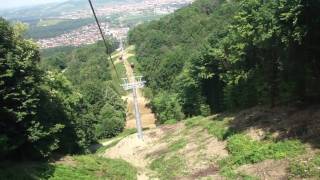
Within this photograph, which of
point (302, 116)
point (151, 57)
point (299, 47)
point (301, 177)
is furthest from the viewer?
point (151, 57)

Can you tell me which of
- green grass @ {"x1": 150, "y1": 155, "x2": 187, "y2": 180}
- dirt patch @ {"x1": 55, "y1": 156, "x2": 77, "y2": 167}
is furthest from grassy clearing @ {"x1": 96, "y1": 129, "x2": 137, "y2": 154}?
dirt patch @ {"x1": 55, "y1": 156, "x2": 77, "y2": 167}

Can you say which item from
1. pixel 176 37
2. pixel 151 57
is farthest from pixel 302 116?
pixel 176 37

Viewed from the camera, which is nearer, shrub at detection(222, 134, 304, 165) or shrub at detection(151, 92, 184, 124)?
shrub at detection(222, 134, 304, 165)

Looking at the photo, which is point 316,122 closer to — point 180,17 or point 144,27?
point 180,17

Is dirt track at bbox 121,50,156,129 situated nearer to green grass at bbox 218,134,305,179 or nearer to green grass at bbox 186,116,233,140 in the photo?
green grass at bbox 186,116,233,140

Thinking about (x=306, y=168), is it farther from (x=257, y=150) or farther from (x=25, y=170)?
(x=25, y=170)

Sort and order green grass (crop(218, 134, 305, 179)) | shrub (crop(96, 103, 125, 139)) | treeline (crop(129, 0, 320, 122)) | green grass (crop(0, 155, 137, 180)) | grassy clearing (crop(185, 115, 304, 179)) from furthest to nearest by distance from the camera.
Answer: shrub (crop(96, 103, 125, 139)), treeline (crop(129, 0, 320, 122)), green grass (crop(0, 155, 137, 180)), green grass (crop(218, 134, 305, 179)), grassy clearing (crop(185, 115, 304, 179))

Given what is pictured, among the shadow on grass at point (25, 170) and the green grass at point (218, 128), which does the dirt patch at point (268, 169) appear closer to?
the green grass at point (218, 128)
